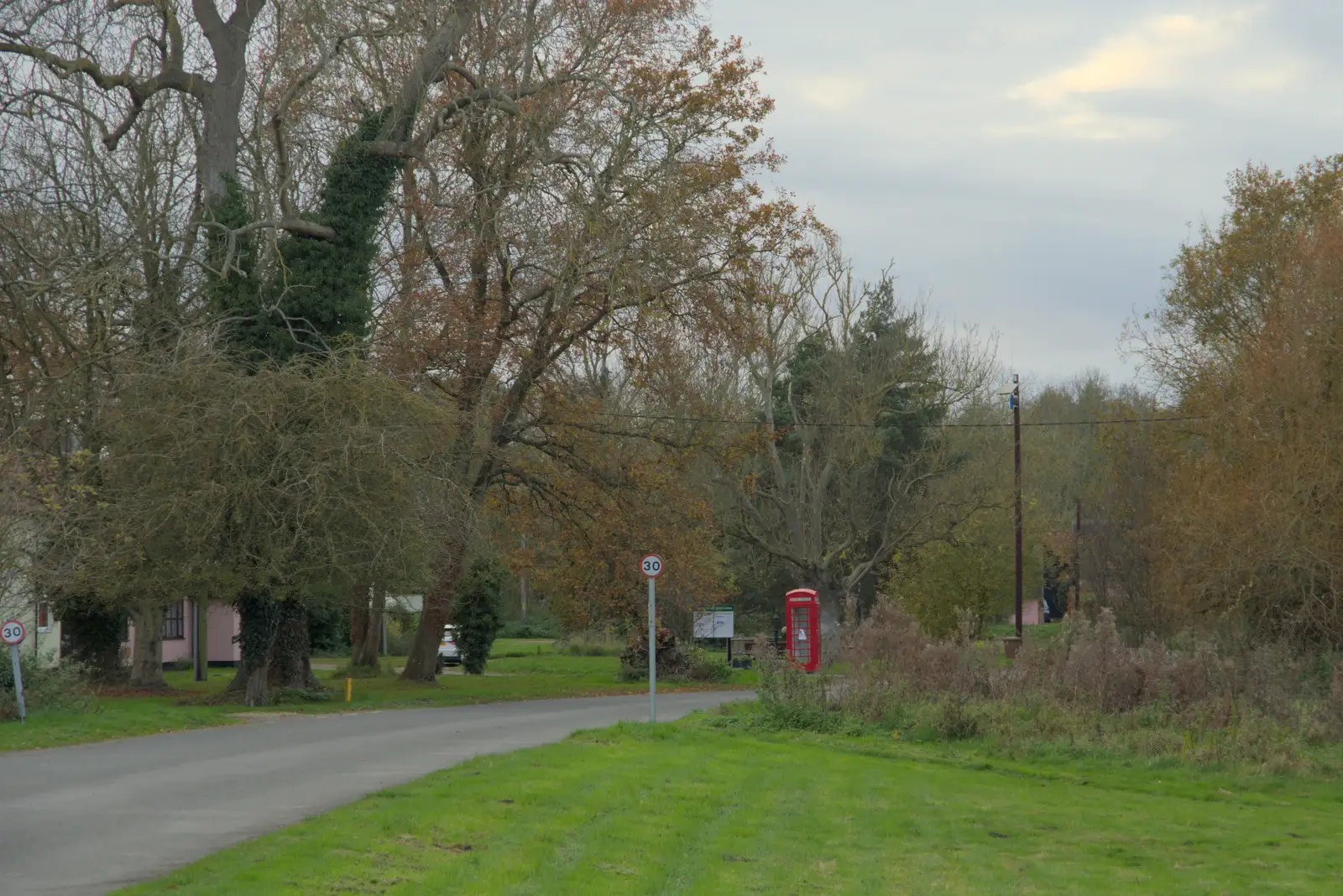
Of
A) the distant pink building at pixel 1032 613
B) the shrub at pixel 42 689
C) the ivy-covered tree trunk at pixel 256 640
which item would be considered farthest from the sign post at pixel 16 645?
the distant pink building at pixel 1032 613

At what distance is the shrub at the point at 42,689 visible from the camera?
22.5 meters

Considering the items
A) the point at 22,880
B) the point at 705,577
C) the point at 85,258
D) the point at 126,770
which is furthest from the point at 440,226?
the point at 22,880

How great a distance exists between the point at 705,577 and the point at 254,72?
17343 millimetres

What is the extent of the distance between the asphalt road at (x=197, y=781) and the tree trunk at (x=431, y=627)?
7929mm

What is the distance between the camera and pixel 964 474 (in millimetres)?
51875

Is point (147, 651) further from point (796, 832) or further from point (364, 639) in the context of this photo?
point (796, 832)

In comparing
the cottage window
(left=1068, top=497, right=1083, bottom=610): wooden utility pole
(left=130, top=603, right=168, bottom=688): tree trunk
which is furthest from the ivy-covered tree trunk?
(left=1068, top=497, right=1083, bottom=610): wooden utility pole

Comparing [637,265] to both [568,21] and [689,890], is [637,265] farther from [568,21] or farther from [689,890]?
[689,890]

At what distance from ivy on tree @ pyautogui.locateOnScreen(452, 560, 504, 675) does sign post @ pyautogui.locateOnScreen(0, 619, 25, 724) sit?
70.9 ft

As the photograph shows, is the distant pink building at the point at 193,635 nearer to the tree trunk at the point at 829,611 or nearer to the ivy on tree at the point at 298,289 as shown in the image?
the ivy on tree at the point at 298,289

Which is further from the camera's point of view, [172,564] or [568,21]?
[568,21]

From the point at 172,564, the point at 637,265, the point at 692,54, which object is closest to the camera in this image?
the point at 172,564

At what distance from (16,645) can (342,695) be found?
35.4ft

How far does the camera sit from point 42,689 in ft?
76.1
